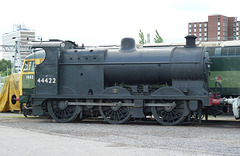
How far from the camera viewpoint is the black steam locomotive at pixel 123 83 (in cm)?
1527

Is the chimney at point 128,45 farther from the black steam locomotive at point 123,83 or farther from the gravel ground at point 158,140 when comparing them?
the gravel ground at point 158,140

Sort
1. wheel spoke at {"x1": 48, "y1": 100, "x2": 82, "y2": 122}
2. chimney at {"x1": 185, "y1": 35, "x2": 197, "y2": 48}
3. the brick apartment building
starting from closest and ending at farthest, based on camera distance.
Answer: chimney at {"x1": 185, "y1": 35, "x2": 197, "y2": 48}, wheel spoke at {"x1": 48, "y1": 100, "x2": 82, "y2": 122}, the brick apartment building

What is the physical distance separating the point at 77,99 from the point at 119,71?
2321mm

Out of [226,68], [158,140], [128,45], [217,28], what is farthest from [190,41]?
[217,28]

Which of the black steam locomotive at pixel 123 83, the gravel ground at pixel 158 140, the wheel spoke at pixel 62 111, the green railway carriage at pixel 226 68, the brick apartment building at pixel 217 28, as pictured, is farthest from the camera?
the brick apartment building at pixel 217 28

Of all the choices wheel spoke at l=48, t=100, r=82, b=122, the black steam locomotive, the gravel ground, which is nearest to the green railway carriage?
the black steam locomotive

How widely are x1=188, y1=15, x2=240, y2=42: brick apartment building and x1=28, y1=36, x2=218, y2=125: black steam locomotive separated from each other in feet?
289

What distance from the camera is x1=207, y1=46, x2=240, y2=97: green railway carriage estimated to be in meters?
16.3

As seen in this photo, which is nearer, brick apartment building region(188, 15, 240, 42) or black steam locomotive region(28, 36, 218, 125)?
black steam locomotive region(28, 36, 218, 125)

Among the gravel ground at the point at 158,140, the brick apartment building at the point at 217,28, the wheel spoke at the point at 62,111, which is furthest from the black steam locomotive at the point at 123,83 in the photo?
the brick apartment building at the point at 217,28

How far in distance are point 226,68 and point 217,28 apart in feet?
300

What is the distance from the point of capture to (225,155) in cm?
846

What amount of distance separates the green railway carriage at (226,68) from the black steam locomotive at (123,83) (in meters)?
1.39

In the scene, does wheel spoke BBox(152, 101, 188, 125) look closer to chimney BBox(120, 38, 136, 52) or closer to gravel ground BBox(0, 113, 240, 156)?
gravel ground BBox(0, 113, 240, 156)
